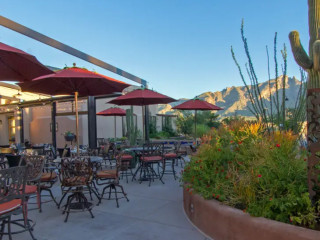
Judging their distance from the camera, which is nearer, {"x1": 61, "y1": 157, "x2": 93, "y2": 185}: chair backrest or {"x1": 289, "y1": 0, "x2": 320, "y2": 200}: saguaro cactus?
{"x1": 289, "y1": 0, "x2": 320, "y2": 200}: saguaro cactus

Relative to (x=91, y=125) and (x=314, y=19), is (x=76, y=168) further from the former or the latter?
(x=91, y=125)

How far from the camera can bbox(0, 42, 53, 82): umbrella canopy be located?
372 centimetres

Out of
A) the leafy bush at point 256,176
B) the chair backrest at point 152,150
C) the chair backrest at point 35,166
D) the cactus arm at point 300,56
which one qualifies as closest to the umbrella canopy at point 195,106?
the chair backrest at point 152,150

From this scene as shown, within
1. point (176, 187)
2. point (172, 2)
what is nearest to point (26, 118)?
point (172, 2)

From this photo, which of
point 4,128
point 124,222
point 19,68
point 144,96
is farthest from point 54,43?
point 4,128

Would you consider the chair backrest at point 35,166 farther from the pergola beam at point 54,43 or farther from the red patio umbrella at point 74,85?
the pergola beam at point 54,43

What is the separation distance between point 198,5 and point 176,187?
23.7 ft

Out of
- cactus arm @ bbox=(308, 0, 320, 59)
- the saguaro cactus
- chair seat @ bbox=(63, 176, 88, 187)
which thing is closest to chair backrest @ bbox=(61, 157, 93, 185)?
chair seat @ bbox=(63, 176, 88, 187)

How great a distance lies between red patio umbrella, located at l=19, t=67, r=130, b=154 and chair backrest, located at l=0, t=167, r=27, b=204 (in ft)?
6.82

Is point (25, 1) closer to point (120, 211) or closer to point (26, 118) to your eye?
point (120, 211)

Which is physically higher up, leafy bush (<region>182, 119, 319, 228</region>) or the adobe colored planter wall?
leafy bush (<region>182, 119, 319, 228</region>)

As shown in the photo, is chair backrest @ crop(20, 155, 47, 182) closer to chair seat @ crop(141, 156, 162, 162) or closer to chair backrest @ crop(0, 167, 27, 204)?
chair backrest @ crop(0, 167, 27, 204)

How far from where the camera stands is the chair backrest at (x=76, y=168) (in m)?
4.06

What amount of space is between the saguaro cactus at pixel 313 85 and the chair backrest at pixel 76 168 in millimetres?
2991
